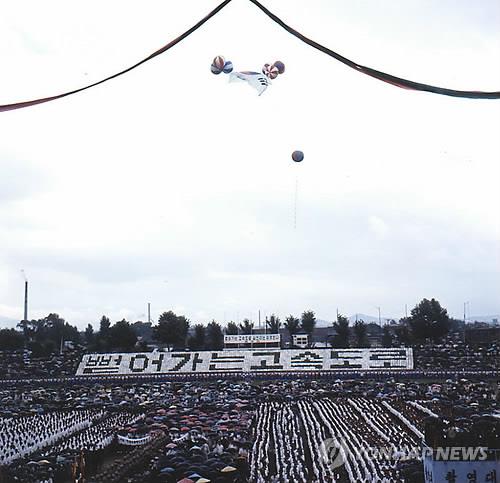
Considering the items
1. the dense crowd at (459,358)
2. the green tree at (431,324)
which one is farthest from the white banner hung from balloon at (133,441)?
the green tree at (431,324)

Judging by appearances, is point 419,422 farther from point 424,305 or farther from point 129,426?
point 424,305

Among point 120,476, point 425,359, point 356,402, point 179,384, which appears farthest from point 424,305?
point 120,476

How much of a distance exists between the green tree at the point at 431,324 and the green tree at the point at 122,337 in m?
27.0

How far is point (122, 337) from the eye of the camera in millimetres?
61250

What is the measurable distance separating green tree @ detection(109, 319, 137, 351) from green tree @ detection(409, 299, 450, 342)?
88.5 feet

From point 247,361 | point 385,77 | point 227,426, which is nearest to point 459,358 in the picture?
point 247,361

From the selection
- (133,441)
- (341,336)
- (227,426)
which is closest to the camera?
(133,441)

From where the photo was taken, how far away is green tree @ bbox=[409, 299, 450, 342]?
60812 millimetres

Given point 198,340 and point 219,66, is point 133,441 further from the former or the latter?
point 198,340

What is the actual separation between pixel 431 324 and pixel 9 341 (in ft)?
133

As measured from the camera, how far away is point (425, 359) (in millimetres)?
48312

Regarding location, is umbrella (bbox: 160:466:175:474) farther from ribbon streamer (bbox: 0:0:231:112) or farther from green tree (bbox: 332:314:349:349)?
green tree (bbox: 332:314:349:349)

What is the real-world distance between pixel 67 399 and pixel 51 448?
15611mm
